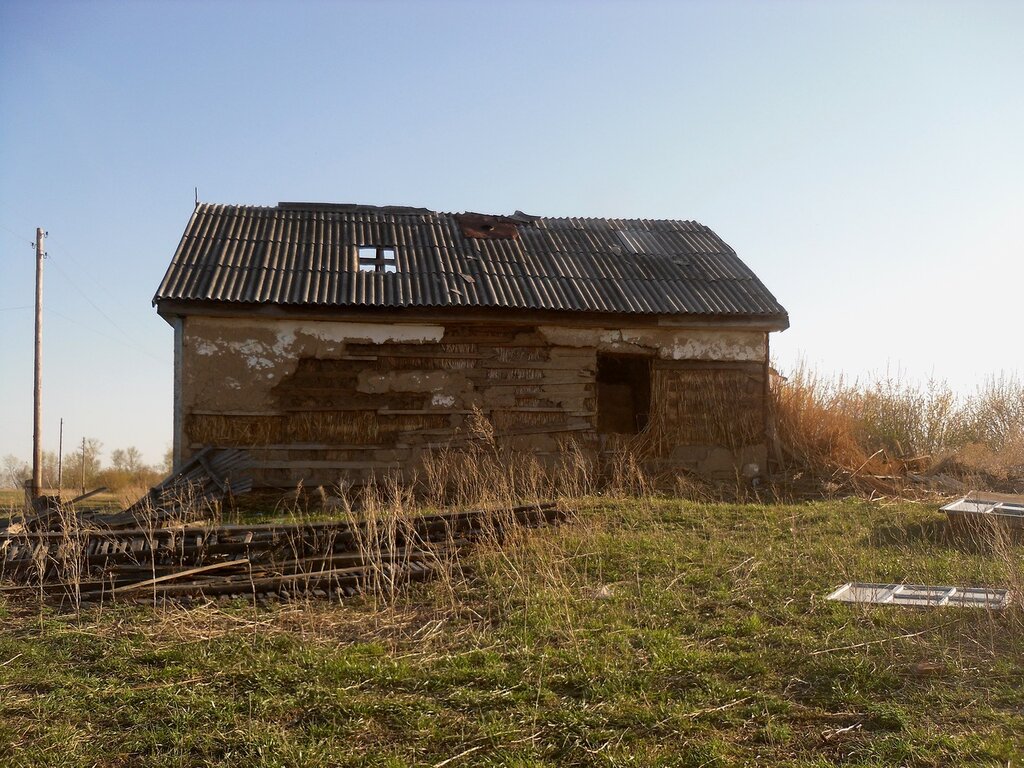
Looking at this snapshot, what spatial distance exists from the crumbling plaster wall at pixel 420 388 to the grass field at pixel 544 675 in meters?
4.63

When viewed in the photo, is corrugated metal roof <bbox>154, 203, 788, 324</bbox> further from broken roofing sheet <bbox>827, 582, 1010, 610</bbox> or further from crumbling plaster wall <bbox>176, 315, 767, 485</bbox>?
broken roofing sheet <bbox>827, 582, 1010, 610</bbox>

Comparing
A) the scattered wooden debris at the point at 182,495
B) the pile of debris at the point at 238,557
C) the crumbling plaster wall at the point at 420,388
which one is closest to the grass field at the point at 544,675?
the pile of debris at the point at 238,557

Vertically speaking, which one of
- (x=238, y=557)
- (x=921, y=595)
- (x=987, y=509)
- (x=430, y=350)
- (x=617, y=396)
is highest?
(x=430, y=350)

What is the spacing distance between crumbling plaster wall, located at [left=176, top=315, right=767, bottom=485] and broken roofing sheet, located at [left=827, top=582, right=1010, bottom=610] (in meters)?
5.89

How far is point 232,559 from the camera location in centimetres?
702

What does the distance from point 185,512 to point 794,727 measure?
268 inches

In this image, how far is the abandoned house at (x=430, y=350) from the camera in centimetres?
1106

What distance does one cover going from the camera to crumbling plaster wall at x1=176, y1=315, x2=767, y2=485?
11.0 metres

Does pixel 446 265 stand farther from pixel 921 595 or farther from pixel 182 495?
pixel 921 595

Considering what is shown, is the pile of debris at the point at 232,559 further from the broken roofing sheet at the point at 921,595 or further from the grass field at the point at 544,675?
the broken roofing sheet at the point at 921,595

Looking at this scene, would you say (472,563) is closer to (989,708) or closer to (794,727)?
(794,727)

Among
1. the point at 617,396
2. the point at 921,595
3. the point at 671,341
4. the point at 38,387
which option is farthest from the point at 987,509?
the point at 38,387

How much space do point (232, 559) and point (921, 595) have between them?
16.7 feet

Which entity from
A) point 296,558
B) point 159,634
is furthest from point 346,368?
point 159,634
